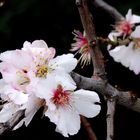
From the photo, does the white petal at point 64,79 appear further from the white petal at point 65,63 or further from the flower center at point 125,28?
the flower center at point 125,28

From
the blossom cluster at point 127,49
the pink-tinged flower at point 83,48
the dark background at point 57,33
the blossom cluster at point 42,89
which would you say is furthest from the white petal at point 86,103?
the dark background at point 57,33

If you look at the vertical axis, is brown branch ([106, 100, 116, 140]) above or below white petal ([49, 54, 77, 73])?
below

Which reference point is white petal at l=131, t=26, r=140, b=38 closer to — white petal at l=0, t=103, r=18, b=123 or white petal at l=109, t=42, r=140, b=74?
white petal at l=109, t=42, r=140, b=74

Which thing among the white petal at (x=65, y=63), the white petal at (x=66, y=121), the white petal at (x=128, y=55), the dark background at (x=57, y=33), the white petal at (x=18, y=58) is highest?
the white petal at (x=18, y=58)

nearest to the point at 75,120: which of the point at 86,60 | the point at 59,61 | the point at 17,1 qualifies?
the point at 59,61

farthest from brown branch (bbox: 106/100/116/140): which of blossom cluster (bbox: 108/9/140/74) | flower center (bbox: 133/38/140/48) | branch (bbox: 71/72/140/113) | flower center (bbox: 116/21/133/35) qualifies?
flower center (bbox: 116/21/133/35)

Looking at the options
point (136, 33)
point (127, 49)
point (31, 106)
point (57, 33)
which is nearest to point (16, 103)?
point (31, 106)

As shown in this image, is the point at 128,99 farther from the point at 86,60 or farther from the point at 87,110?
the point at 86,60
